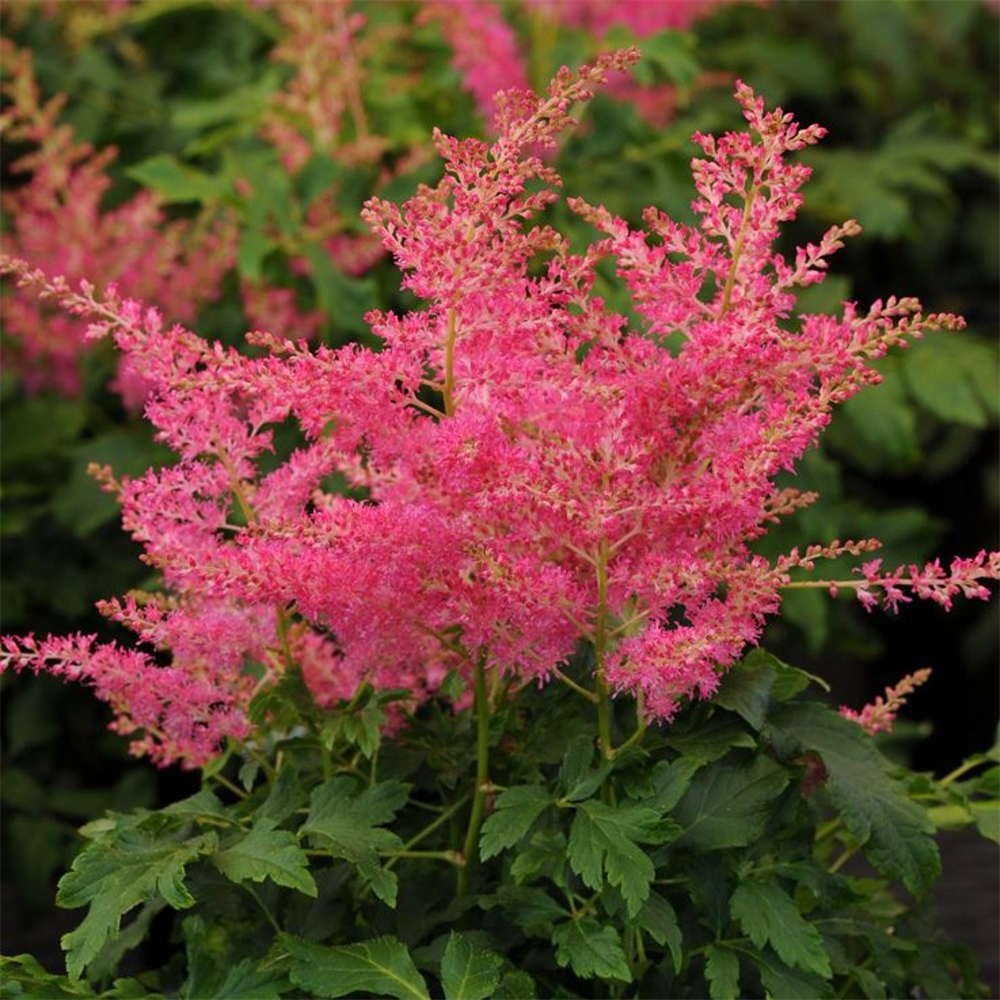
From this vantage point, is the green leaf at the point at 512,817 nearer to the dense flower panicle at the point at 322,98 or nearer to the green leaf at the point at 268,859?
the green leaf at the point at 268,859

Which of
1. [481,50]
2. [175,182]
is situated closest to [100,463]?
[175,182]

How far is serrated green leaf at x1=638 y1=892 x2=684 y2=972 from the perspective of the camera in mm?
1642

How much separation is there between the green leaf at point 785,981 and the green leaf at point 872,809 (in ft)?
0.41

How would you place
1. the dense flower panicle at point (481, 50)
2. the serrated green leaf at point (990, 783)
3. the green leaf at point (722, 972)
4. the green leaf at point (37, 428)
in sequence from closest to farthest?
the green leaf at point (722, 972) < the serrated green leaf at point (990, 783) < the dense flower panicle at point (481, 50) < the green leaf at point (37, 428)

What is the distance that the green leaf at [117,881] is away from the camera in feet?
5.12

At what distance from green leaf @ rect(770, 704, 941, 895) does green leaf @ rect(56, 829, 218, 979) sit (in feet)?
1.86

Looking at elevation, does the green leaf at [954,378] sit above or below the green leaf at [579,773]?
above

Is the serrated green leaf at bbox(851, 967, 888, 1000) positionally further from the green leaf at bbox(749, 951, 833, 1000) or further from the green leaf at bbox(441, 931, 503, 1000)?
the green leaf at bbox(441, 931, 503, 1000)

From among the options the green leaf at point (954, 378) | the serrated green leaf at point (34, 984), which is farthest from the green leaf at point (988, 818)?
the green leaf at point (954, 378)

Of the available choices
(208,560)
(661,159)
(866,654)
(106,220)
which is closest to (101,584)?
(106,220)

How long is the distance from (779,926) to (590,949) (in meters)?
0.19

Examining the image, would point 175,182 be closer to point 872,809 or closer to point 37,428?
point 37,428

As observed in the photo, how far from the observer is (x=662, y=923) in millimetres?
1663

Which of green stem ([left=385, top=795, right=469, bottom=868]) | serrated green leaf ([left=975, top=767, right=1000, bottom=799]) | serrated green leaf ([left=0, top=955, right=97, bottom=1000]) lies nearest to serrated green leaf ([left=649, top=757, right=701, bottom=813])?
green stem ([left=385, top=795, right=469, bottom=868])
